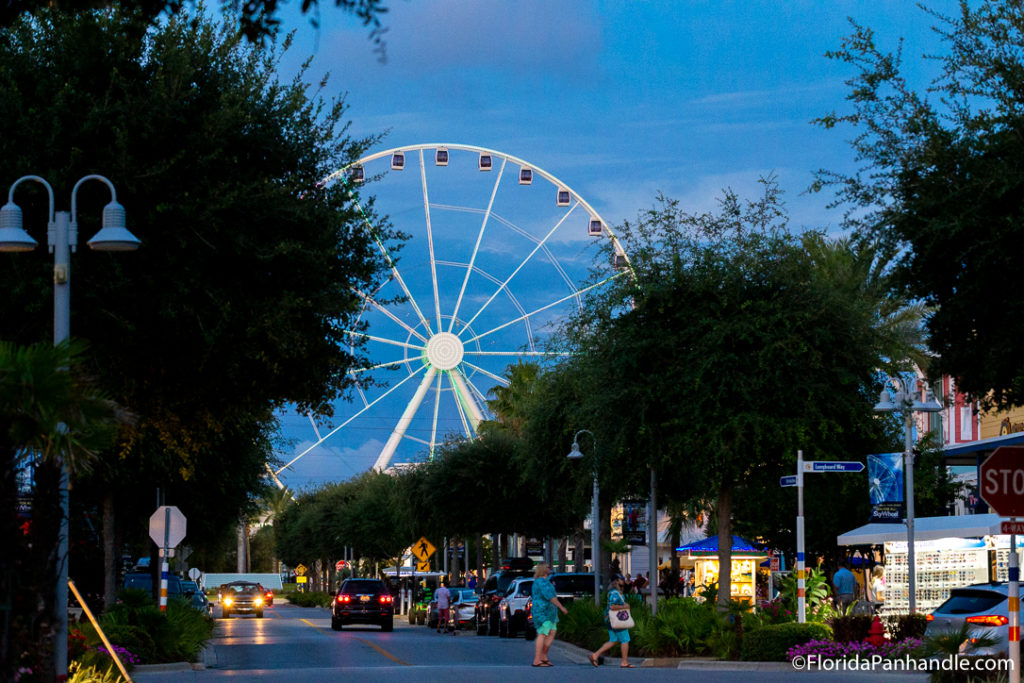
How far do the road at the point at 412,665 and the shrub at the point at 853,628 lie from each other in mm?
1078

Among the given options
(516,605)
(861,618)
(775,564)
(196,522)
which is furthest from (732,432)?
(775,564)

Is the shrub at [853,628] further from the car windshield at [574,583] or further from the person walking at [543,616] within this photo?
the car windshield at [574,583]

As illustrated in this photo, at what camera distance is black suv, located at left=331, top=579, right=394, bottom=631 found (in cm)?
4694

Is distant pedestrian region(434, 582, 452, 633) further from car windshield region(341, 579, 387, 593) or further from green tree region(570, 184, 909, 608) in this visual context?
green tree region(570, 184, 909, 608)

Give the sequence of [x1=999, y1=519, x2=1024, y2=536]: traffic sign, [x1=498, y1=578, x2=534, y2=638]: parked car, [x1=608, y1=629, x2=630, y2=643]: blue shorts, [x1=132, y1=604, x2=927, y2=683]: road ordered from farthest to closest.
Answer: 1. [x1=498, y1=578, x2=534, y2=638]: parked car
2. [x1=608, y1=629, x2=630, y2=643]: blue shorts
3. [x1=132, y1=604, x2=927, y2=683]: road
4. [x1=999, y1=519, x2=1024, y2=536]: traffic sign

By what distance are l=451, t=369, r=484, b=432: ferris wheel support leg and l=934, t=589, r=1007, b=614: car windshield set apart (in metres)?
38.3

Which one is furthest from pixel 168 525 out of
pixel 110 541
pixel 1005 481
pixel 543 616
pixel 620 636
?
pixel 1005 481

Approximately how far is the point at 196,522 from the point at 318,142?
27448 millimetres

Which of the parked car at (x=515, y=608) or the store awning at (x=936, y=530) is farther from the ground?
the store awning at (x=936, y=530)

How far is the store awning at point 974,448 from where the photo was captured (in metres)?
38.0

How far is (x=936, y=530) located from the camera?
3138 cm

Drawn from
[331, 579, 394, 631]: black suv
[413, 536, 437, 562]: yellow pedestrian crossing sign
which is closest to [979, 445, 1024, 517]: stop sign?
[331, 579, 394, 631]: black suv

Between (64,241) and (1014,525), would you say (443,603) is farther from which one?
(1014,525)

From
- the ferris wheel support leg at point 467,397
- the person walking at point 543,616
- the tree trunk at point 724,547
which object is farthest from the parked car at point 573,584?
the ferris wheel support leg at point 467,397
